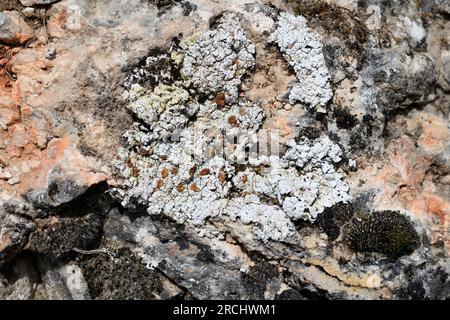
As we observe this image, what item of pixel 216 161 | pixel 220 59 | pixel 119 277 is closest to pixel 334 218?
pixel 216 161

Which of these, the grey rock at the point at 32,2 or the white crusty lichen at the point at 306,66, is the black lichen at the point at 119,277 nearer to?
the white crusty lichen at the point at 306,66

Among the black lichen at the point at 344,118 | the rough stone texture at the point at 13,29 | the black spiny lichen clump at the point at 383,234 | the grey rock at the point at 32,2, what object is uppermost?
the grey rock at the point at 32,2

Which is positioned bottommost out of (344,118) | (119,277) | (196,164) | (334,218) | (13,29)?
(119,277)

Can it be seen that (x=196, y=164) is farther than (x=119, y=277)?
No

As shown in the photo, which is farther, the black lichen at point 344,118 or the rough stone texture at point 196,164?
the black lichen at point 344,118

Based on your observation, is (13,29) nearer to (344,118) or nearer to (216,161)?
(216,161)


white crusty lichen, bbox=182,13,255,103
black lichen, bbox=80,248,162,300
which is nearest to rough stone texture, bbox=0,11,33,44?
white crusty lichen, bbox=182,13,255,103

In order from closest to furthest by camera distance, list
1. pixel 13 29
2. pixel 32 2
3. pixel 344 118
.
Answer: pixel 13 29, pixel 32 2, pixel 344 118

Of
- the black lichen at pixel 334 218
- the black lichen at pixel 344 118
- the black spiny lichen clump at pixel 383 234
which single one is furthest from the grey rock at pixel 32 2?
the black spiny lichen clump at pixel 383 234
